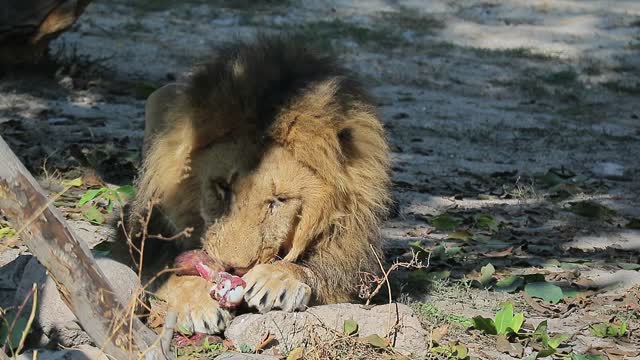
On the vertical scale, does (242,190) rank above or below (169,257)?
above

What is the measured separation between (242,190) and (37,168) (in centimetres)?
277

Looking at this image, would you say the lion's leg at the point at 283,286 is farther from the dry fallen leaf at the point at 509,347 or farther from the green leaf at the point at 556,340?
the green leaf at the point at 556,340

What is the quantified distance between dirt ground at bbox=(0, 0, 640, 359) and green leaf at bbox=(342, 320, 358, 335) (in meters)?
0.33

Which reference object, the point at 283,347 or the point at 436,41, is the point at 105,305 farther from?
the point at 436,41

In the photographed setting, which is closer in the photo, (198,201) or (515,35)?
(198,201)

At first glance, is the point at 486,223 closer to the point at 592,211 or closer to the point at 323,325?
the point at 592,211

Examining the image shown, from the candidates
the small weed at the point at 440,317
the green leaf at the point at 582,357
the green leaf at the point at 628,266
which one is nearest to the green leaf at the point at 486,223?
the green leaf at the point at 628,266

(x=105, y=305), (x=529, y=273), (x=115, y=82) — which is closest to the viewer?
(x=105, y=305)

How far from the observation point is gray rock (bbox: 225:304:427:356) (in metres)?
3.94

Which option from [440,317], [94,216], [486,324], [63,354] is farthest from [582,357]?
[94,216]

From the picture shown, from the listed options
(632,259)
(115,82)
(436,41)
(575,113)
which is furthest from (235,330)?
(436,41)

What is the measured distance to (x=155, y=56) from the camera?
33.3 ft

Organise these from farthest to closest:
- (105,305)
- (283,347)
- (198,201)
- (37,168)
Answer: (37,168) → (198,201) → (283,347) → (105,305)

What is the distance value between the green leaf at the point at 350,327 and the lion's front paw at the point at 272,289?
0.64ft
